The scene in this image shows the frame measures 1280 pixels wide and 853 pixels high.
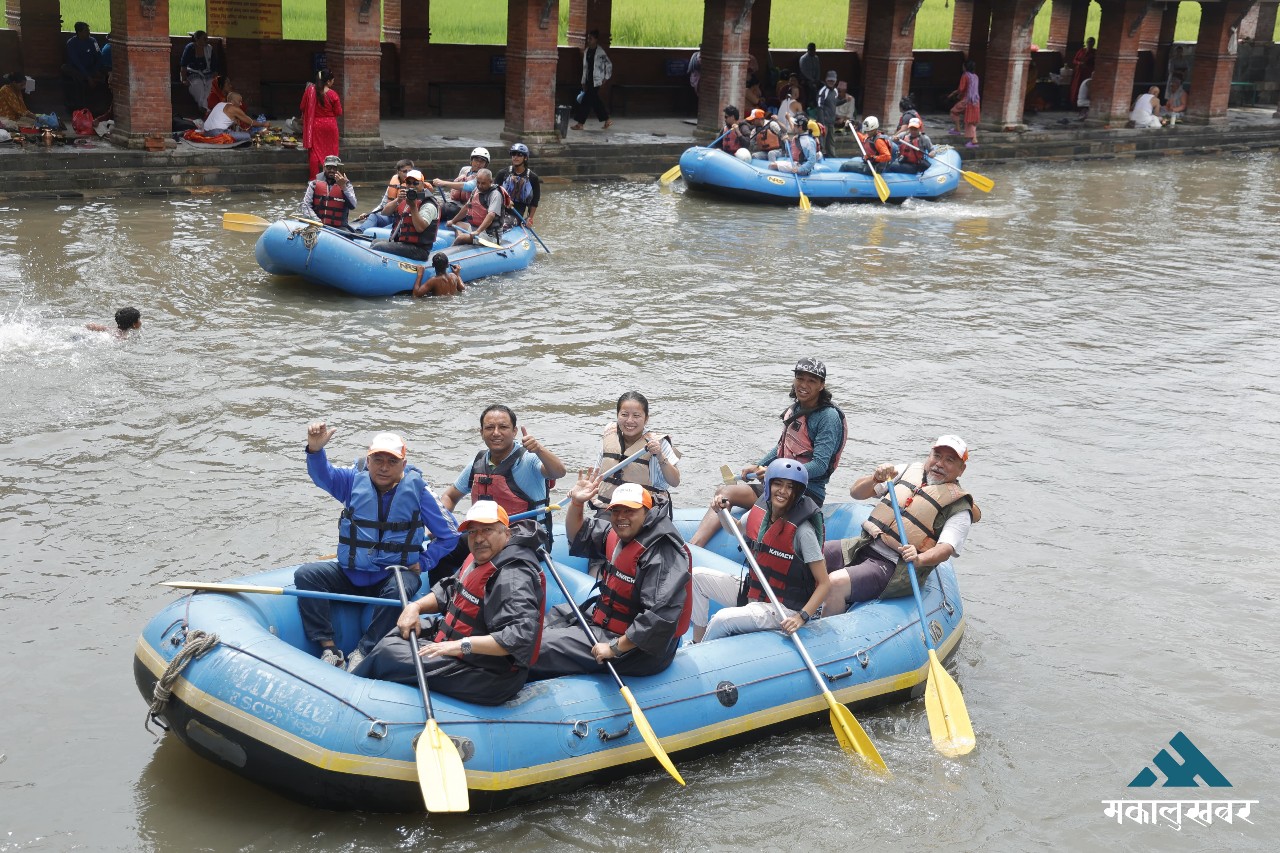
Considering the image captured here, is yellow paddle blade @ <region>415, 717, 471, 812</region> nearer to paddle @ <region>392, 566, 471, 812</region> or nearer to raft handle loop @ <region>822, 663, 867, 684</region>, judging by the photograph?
paddle @ <region>392, 566, 471, 812</region>

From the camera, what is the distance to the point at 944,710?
22.3 ft

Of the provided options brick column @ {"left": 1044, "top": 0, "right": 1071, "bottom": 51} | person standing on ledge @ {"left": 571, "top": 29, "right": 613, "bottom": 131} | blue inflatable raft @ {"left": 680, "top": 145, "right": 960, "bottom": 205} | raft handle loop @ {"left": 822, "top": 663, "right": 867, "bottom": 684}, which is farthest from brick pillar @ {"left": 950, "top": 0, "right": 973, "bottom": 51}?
raft handle loop @ {"left": 822, "top": 663, "right": 867, "bottom": 684}

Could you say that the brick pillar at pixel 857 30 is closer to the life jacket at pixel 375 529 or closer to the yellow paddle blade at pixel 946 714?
the yellow paddle blade at pixel 946 714

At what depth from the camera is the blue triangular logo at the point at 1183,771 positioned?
22.2ft

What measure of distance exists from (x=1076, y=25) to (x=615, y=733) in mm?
33414

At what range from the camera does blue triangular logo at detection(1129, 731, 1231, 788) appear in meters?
6.78

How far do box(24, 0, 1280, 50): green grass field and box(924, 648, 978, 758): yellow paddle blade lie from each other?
22329 mm

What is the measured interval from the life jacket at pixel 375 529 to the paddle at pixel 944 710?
258 centimetres

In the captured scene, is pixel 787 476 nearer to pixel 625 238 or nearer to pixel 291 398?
pixel 291 398

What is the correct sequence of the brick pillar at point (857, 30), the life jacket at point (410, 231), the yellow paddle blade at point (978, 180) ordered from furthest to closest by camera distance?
the brick pillar at point (857, 30) → the yellow paddle blade at point (978, 180) → the life jacket at point (410, 231)

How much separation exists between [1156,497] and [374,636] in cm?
636

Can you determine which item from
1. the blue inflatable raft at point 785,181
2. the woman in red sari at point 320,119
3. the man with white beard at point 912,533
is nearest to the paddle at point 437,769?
the man with white beard at point 912,533

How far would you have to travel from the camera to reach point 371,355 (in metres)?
12.4

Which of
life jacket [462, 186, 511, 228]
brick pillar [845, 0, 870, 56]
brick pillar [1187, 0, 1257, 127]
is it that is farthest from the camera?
brick pillar [1187, 0, 1257, 127]
